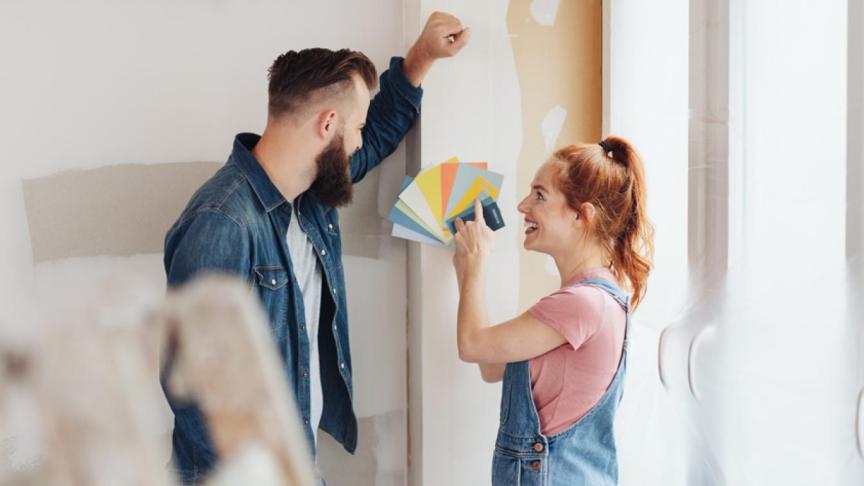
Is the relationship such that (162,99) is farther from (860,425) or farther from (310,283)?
(860,425)

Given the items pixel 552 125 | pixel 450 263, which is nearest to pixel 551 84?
pixel 552 125

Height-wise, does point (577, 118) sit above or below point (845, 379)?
above

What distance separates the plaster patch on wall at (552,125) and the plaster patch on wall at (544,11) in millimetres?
199

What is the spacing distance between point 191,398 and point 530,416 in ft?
4.26

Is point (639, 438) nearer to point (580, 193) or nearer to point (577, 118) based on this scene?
point (580, 193)

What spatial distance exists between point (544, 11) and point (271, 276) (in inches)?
34.4

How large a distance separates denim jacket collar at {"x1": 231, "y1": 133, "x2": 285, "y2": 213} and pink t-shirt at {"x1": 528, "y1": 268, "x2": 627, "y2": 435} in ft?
1.85

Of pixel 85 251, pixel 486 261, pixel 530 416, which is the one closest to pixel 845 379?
pixel 530 416

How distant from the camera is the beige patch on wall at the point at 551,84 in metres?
1.79

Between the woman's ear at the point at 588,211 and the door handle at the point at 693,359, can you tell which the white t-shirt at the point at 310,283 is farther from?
the door handle at the point at 693,359

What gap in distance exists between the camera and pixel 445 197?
172 centimetres

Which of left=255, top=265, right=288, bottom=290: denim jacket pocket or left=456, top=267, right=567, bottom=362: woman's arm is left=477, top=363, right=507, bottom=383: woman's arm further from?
left=255, top=265, right=288, bottom=290: denim jacket pocket

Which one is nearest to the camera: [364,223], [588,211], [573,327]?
[573,327]

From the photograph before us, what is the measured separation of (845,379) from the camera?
110 cm
